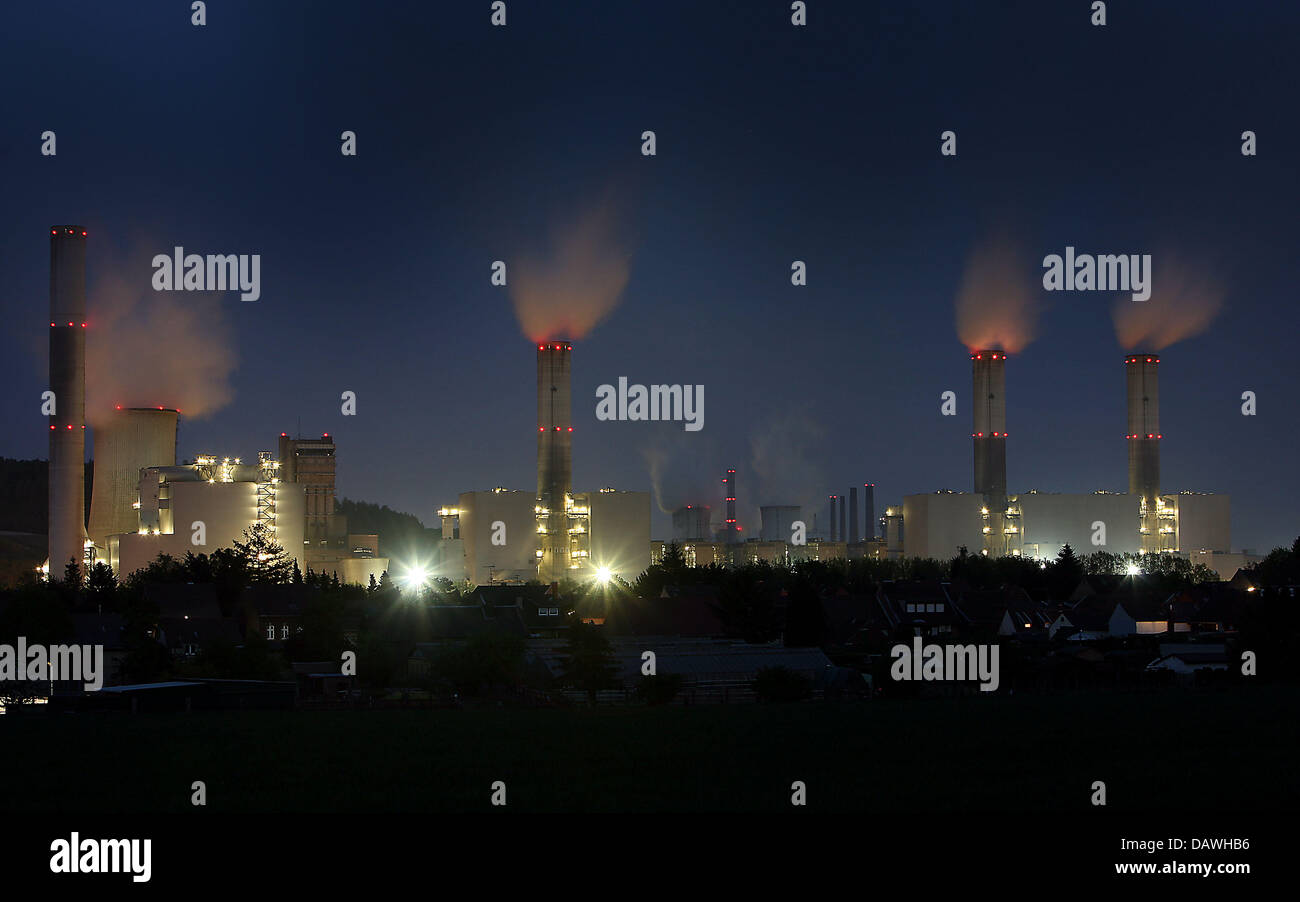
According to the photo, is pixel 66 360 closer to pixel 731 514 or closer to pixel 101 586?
pixel 101 586

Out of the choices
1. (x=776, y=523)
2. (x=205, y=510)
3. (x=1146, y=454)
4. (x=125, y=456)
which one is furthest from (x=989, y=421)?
(x=125, y=456)

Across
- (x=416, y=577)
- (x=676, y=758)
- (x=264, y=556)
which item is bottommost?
(x=676, y=758)

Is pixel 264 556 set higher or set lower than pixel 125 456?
lower

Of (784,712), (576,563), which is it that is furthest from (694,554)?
(784,712)

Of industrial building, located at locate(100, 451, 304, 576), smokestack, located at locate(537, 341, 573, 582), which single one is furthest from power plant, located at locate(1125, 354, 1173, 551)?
industrial building, located at locate(100, 451, 304, 576)

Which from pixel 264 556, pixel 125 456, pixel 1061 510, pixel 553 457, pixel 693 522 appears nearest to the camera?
pixel 264 556
